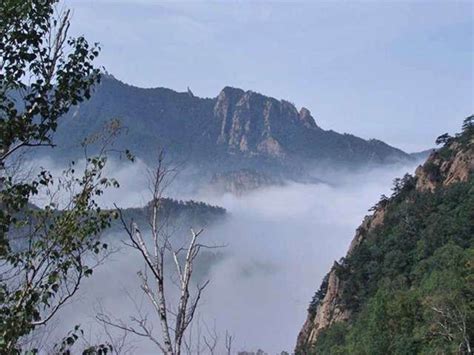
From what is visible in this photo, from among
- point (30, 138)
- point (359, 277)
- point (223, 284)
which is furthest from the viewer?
point (223, 284)

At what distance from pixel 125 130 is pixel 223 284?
162 metres

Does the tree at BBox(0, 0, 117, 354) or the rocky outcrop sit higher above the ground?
the rocky outcrop

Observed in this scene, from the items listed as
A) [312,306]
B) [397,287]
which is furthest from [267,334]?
[397,287]

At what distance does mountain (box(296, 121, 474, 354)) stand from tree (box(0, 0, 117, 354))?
869 inches

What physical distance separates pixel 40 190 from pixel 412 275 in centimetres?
4664

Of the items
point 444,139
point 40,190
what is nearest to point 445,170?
point 444,139

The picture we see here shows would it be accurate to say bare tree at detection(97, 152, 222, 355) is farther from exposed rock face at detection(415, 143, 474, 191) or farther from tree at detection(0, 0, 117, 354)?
exposed rock face at detection(415, 143, 474, 191)

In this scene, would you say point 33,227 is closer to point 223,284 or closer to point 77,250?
point 77,250

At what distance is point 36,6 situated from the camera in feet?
20.3

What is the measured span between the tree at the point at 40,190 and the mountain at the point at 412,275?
869 inches

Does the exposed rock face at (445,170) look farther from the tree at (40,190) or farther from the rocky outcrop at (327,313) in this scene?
the tree at (40,190)

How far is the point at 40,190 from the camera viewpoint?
6457mm

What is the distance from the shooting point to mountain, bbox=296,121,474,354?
29.2 m

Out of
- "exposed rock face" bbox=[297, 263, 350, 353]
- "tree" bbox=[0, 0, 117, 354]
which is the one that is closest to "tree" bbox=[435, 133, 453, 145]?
"exposed rock face" bbox=[297, 263, 350, 353]
